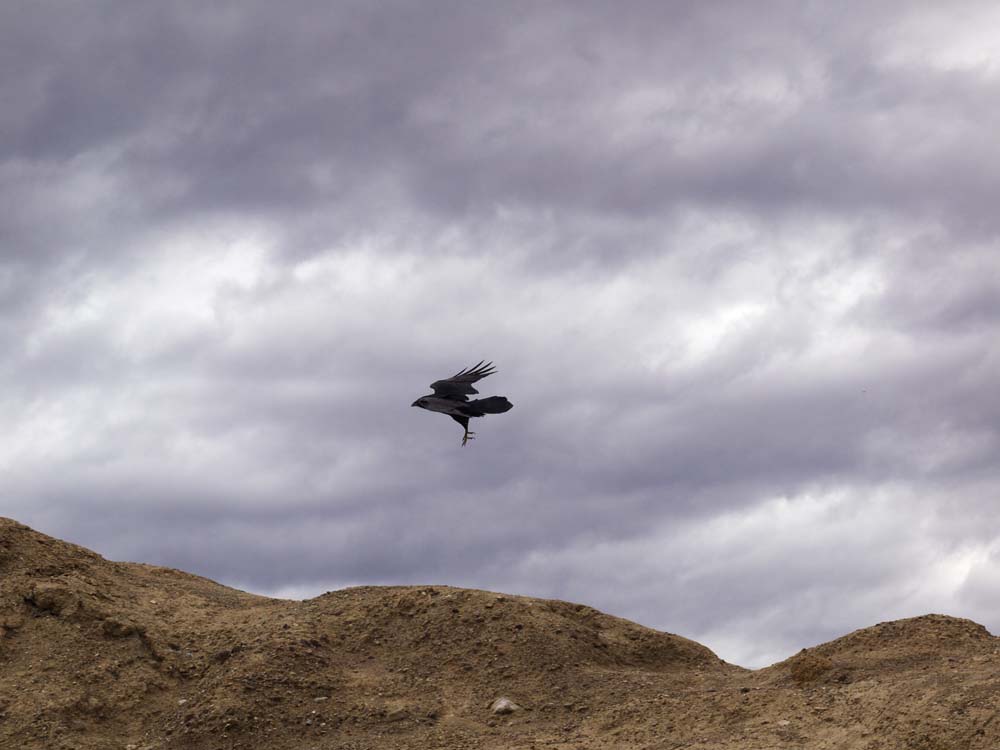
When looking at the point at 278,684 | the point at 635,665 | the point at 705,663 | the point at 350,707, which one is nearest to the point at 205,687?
the point at 278,684

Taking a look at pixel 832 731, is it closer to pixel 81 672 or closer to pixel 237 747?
pixel 237 747

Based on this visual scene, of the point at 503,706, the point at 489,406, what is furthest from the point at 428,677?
the point at 489,406

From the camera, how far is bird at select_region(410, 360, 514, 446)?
74.1 feet

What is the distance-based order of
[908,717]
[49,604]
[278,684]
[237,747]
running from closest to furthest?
[908,717]
[237,747]
[278,684]
[49,604]

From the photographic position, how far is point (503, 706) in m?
19.5

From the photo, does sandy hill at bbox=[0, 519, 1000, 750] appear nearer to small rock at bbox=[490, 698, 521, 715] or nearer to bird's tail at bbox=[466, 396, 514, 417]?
small rock at bbox=[490, 698, 521, 715]

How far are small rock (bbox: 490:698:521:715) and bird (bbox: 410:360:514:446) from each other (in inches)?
204

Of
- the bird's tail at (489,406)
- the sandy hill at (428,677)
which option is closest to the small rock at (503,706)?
the sandy hill at (428,677)

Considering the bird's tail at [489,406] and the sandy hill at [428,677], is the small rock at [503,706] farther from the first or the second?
the bird's tail at [489,406]

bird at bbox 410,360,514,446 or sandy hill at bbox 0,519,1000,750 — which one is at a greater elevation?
bird at bbox 410,360,514,446

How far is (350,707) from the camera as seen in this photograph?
19688mm

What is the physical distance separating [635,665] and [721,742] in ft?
16.8

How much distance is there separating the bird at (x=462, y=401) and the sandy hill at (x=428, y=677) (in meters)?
3.66

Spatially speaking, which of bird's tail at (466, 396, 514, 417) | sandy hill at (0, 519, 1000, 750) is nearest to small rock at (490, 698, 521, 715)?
sandy hill at (0, 519, 1000, 750)
